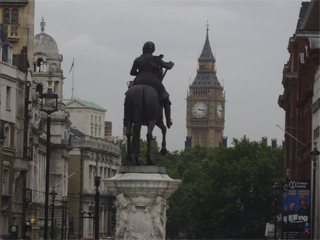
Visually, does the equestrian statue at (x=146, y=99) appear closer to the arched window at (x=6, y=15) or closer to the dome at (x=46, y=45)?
the arched window at (x=6, y=15)

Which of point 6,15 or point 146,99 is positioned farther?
point 6,15

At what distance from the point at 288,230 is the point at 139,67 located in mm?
33577

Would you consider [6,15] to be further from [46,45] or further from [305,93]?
[46,45]

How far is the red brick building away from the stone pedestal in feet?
141

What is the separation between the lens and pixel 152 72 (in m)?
27.8

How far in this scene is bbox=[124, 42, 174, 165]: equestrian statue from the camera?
1073 inches

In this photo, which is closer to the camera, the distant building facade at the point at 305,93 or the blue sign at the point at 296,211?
the blue sign at the point at 296,211

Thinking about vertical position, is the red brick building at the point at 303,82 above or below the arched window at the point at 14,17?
below

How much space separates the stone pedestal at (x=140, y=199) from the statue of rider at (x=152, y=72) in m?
1.87

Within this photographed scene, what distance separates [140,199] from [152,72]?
10.4 ft

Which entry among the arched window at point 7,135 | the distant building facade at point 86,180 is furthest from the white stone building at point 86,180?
the arched window at point 7,135

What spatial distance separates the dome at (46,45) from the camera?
131m

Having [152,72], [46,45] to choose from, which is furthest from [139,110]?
[46,45]

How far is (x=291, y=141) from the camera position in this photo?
92.5 metres
